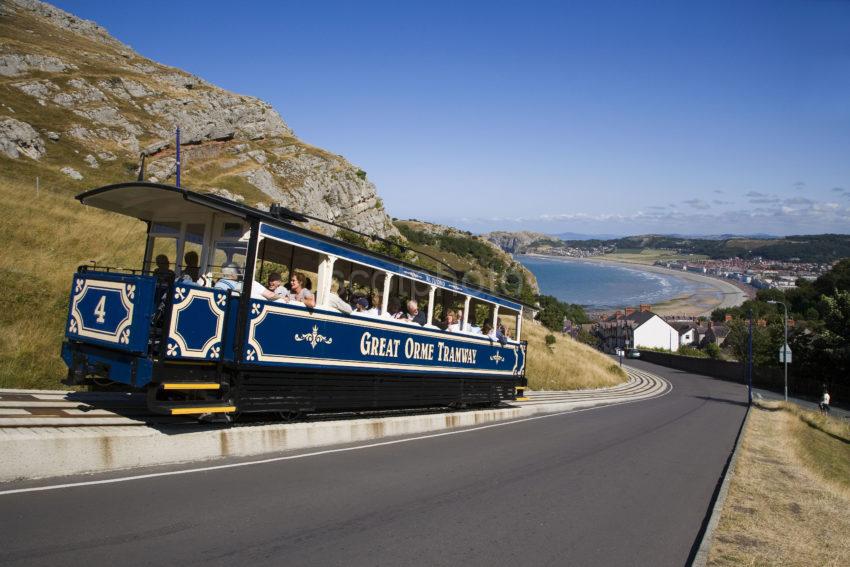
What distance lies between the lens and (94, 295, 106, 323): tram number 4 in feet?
28.8

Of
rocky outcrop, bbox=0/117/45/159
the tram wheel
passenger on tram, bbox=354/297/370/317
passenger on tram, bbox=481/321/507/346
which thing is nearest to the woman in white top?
passenger on tram, bbox=481/321/507/346

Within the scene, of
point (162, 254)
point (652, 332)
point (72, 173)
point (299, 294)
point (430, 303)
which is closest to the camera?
point (162, 254)

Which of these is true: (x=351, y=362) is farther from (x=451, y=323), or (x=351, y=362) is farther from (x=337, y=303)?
(x=451, y=323)

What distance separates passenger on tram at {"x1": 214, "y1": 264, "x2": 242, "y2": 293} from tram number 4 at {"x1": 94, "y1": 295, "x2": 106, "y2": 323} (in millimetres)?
1497

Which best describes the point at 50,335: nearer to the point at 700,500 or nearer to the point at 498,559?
the point at 498,559

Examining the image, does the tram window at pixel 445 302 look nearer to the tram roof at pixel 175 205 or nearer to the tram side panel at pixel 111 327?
the tram roof at pixel 175 205

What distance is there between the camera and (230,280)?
30.7 feet

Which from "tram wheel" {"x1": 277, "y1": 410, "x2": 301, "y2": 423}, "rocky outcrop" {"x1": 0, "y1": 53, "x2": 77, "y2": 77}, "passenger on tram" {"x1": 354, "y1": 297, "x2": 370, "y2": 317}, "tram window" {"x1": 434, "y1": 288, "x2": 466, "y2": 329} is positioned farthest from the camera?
"rocky outcrop" {"x1": 0, "y1": 53, "x2": 77, "y2": 77}

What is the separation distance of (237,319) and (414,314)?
16.6ft

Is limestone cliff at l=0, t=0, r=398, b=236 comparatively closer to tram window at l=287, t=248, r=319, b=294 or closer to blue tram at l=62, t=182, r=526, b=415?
blue tram at l=62, t=182, r=526, b=415

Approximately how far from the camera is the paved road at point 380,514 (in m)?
5.09

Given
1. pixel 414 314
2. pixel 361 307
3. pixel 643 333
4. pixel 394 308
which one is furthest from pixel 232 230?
pixel 643 333

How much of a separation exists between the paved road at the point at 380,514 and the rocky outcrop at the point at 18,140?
46.4 metres

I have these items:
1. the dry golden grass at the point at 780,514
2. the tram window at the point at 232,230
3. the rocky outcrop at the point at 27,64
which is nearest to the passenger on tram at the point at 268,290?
the tram window at the point at 232,230
